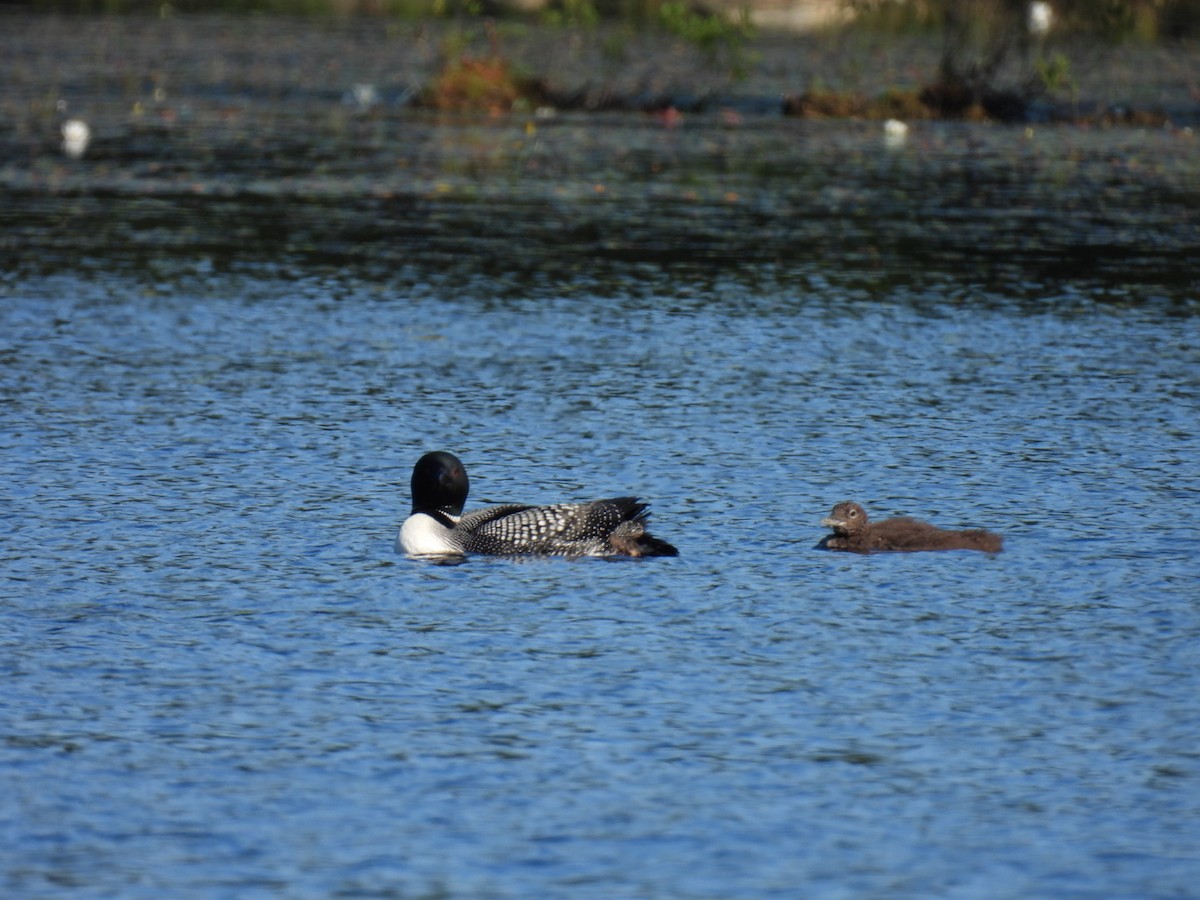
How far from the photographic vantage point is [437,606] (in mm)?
11070

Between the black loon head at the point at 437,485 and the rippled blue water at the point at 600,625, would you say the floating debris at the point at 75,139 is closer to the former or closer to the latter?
the rippled blue water at the point at 600,625

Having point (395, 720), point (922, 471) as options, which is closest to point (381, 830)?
point (395, 720)

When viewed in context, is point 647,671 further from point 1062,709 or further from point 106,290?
point 106,290

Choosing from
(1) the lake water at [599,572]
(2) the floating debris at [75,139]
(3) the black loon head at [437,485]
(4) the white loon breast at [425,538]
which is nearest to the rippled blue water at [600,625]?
(1) the lake water at [599,572]

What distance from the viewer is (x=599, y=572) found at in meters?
11.8

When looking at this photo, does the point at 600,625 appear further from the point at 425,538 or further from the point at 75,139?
the point at 75,139

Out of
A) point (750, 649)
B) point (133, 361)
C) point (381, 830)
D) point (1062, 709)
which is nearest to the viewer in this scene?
point (381, 830)

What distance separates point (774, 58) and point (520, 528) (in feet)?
131

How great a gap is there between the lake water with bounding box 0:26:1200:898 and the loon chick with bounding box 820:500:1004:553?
4.2 inches

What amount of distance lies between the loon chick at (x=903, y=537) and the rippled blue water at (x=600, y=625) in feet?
0.29

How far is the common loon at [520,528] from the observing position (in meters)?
11.9

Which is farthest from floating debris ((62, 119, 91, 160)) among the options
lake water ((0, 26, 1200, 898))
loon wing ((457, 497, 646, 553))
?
loon wing ((457, 497, 646, 553))

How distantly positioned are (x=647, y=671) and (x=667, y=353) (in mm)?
8449

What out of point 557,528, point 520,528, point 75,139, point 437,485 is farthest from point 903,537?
point 75,139
